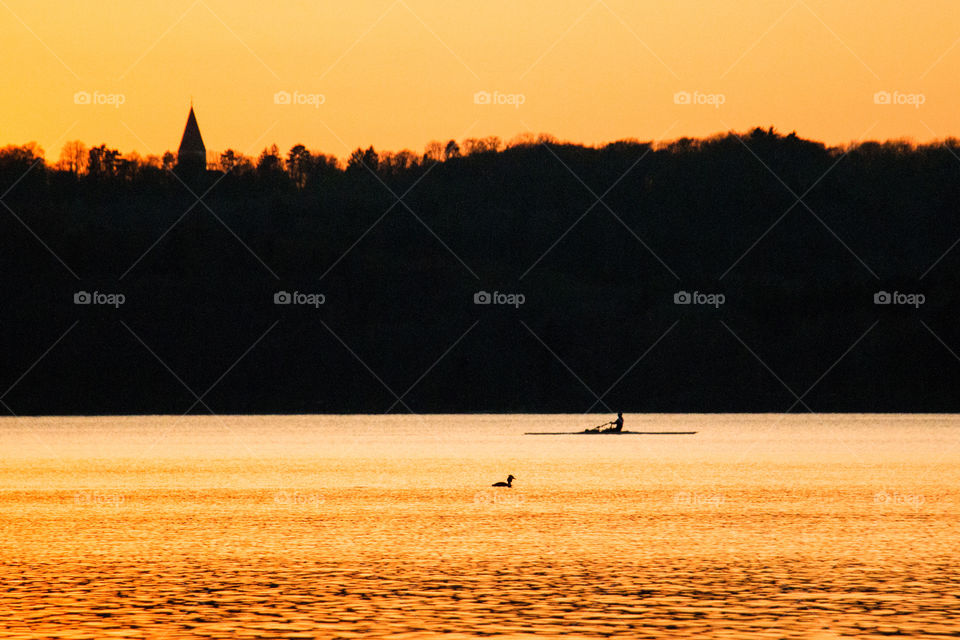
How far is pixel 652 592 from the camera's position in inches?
1521

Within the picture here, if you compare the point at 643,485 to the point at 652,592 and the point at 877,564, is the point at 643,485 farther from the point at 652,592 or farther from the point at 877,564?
the point at 652,592

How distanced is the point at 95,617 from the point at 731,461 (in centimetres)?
8249

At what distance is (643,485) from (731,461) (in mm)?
29924

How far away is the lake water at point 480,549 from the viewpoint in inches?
1342

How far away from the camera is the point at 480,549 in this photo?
4897 centimetres

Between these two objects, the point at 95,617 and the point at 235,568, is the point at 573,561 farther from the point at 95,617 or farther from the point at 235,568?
the point at 95,617

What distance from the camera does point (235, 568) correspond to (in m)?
44.4

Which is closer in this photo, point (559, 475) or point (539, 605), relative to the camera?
point (539, 605)

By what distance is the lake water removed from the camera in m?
34.1

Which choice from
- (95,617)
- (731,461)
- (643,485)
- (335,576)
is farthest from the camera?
(731,461)

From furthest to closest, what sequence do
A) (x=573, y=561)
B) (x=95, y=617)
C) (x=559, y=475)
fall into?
(x=559, y=475), (x=573, y=561), (x=95, y=617)


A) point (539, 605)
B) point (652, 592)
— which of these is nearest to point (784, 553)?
point (652, 592)

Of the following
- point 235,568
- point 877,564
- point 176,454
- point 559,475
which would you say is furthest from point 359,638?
point 176,454

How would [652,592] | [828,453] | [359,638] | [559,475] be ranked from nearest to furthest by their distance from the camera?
1. [359,638]
2. [652,592]
3. [559,475]
4. [828,453]
